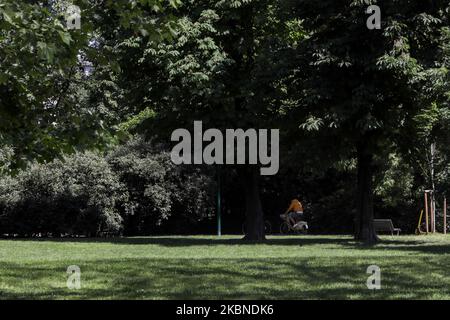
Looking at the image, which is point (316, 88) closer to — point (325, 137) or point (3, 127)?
point (325, 137)

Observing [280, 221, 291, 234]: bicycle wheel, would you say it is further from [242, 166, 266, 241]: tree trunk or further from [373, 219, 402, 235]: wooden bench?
[242, 166, 266, 241]: tree trunk

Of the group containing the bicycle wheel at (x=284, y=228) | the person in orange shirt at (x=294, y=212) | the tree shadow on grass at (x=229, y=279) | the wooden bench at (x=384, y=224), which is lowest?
the tree shadow on grass at (x=229, y=279)

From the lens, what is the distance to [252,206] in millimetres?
27172

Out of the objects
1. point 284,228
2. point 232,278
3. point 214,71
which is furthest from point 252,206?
→ point 232,278

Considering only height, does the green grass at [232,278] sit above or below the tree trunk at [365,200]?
below

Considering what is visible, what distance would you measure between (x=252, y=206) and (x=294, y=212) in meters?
8.25

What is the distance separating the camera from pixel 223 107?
24.8m

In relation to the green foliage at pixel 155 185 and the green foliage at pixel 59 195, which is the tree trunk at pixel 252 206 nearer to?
the green foliage at pixel 155 185

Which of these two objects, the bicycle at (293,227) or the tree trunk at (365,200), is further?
the bicycle at (293,227)

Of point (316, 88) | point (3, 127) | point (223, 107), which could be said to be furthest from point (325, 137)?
point (3, 127)

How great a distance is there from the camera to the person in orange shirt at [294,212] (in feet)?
113

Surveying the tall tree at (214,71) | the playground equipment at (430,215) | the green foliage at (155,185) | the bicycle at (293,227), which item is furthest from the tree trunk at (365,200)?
the green foliage at (155,185)

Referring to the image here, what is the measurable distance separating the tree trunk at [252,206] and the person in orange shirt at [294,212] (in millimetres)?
7428

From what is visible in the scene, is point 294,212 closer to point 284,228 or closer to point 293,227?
point 293,227
